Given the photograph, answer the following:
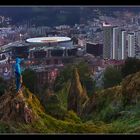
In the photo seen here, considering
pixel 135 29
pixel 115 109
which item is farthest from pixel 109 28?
pixel 115 109

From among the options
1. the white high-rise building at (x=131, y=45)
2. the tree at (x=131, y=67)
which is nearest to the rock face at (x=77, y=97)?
the tree at (x=131, y=67)

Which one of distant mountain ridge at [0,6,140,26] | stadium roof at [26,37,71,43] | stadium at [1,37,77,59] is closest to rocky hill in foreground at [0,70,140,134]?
stadium at [1,37,77,59]

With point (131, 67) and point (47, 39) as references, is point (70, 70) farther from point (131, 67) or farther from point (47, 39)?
point (131, 67)

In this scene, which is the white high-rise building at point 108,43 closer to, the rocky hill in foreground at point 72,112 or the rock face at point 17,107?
the rocky hill in foreground at point 72,112

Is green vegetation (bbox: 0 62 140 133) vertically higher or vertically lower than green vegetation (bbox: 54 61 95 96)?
lower

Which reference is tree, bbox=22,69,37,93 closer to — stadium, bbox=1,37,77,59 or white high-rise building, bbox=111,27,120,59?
stadium, bbox=1,37,77,59

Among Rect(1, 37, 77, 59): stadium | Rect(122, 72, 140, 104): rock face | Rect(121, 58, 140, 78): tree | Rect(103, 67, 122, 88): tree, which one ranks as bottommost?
Rect(122, 72, 140, 104): rock face
